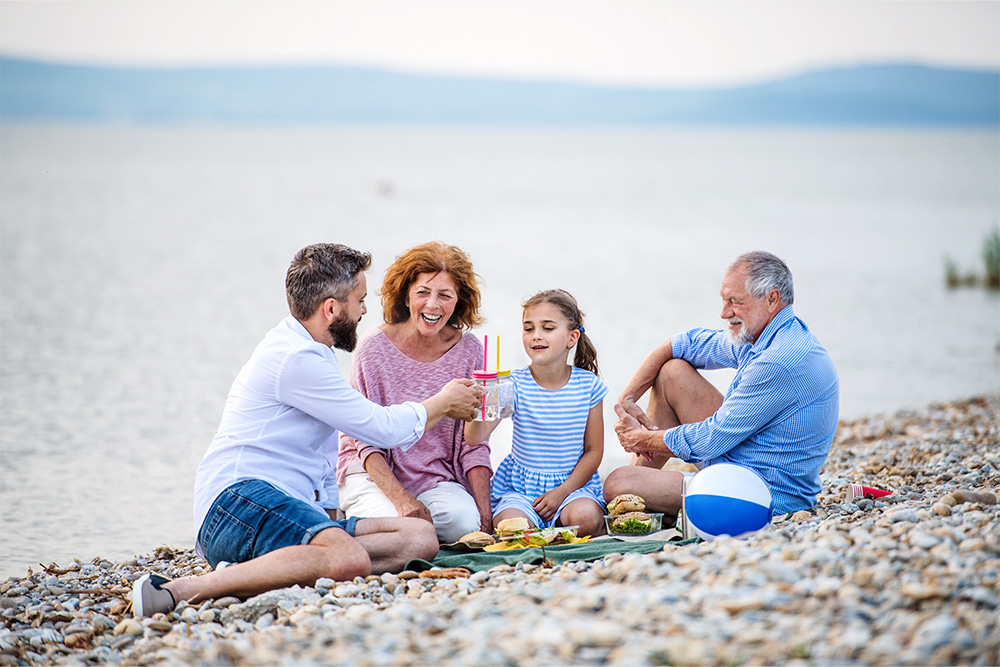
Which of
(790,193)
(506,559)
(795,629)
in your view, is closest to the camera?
(795,629)

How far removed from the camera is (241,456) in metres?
4.69

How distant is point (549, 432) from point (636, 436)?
0.49 m

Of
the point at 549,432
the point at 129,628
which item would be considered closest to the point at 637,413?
the point at 549,432

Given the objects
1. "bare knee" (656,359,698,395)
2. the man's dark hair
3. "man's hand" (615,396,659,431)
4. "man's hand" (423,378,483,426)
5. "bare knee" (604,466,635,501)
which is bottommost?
"bare knee" (604,466,635,501)

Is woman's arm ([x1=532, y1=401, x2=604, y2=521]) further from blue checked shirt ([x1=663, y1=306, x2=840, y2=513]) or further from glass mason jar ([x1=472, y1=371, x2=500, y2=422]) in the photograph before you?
glass mason jar ([x1=472, y1=371, x2=500, y2=422])

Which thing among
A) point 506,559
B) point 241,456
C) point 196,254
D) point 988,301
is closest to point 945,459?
point 506,559

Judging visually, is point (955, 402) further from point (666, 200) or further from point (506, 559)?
point (666, 200)

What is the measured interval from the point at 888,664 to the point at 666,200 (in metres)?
47.4

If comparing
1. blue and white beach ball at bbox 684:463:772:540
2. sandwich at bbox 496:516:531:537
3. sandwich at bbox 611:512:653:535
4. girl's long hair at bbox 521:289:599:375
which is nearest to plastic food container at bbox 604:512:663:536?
sandwich at bbox 611:512:653:535

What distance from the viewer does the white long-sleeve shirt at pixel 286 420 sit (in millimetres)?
4656

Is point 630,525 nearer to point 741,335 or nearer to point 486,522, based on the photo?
point 486,522

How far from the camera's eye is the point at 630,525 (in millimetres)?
5398

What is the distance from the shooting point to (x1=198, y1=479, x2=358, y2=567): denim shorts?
450 centimetres

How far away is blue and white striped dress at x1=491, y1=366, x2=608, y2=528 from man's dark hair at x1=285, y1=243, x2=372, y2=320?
4.42 ft
